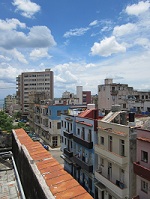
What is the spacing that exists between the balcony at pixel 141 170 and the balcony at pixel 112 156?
1.34 meters

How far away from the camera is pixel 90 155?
2295 cm

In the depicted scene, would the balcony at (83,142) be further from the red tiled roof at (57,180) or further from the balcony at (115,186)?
the red tiled roof at (57,180)

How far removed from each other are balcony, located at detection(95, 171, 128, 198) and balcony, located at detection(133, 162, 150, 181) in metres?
2.51

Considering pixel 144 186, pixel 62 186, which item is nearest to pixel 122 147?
pixel 144 186

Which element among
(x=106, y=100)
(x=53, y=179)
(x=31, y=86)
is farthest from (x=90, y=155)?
(x=31, y=86)

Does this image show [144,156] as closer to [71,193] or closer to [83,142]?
[83,142]

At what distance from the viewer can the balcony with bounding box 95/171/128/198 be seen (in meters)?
16.6

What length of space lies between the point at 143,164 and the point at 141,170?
0.63m

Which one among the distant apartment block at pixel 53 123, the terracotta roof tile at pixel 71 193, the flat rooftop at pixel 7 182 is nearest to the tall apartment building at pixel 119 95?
the distant apartment block at pixel 53 123

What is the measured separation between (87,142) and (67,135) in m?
6.38

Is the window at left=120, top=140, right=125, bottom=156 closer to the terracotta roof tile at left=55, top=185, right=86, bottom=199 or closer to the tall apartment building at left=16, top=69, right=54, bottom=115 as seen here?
the terracotta roof tile at left=55, top=185, right=86, bottom=199

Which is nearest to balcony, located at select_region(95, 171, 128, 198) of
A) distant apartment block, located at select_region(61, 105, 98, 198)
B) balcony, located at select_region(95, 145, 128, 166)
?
balcony, located at select_region(95, 145, 128, 166)

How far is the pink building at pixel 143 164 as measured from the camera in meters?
14.6

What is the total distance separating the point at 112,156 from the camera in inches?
704
